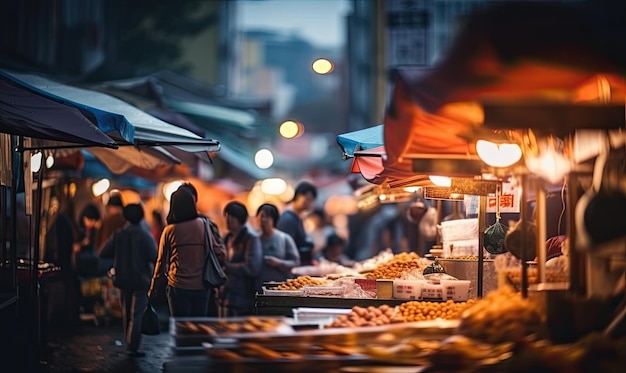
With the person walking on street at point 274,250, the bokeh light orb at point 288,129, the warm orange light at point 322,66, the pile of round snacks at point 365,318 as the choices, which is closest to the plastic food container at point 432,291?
the pile of round snacks at point 365,318

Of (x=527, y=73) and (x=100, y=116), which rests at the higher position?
(x=100, y=116)

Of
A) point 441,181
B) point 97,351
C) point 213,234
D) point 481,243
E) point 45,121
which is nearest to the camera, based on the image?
point 45,121

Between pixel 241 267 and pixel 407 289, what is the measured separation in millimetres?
3869

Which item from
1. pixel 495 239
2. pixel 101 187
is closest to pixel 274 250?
pixel 495 239

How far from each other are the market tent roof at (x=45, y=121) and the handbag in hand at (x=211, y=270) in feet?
6.85

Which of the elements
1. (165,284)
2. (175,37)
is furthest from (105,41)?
(165,284)

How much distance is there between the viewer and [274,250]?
16266 mm

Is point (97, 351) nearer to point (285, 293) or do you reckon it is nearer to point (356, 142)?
point (285, 293)

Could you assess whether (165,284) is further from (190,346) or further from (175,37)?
(175,37)

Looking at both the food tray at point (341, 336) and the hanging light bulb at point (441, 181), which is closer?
the food tray at point (341, 336)

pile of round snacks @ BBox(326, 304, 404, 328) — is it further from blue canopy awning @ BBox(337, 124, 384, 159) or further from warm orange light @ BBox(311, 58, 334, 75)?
warm orange light @ BBox(311, 58, 334, 75)

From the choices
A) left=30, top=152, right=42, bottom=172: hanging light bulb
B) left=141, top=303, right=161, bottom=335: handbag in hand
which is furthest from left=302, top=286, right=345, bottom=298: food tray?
left=30, top=152, right=42, bottom=172: hanging light bulb

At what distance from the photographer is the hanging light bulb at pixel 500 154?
8766 millimetres

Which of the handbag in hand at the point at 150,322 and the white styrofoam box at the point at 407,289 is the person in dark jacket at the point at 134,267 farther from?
the white styrofoam box at the point at 407,289
